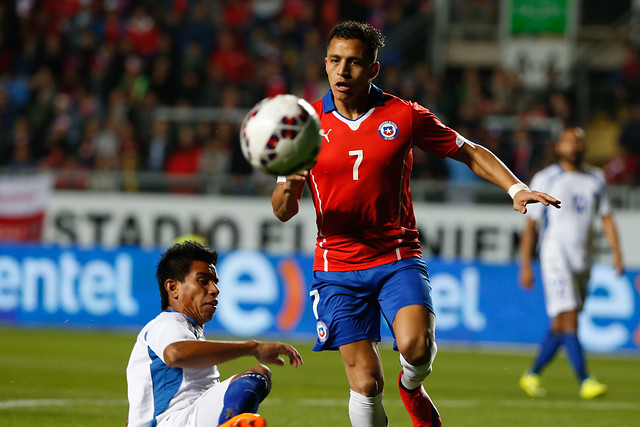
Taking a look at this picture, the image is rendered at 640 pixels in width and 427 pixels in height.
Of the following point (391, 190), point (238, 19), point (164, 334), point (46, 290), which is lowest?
point (46, 290)

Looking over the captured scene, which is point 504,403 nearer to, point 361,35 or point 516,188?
point 516,188

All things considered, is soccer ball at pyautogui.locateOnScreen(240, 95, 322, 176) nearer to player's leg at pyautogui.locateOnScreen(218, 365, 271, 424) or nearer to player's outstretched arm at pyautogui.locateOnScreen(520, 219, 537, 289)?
player's leg at pyautogui.locateOnScreen(218, 365, 271, 424)

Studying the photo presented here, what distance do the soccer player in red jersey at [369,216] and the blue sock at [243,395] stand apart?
0.84 meters

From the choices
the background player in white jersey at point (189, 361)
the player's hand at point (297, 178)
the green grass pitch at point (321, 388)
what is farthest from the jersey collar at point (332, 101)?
the green grass pitch at point (321, 388)

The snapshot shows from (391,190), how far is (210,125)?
1077 centimetres

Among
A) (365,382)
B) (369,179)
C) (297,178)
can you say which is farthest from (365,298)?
(297,178)

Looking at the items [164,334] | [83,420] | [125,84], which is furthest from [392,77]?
[164,334]

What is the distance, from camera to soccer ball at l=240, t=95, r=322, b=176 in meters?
4.68

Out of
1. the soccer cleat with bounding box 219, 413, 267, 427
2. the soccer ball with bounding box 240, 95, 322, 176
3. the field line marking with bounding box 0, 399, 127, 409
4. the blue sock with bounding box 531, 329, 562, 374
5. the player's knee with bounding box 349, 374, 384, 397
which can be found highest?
the soccer ball with bounding box 240, 95, 322, 176

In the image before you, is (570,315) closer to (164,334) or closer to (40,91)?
(164,334)

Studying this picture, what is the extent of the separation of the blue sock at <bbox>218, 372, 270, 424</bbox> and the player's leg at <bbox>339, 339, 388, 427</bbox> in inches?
31.4

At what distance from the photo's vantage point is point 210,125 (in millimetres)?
15820

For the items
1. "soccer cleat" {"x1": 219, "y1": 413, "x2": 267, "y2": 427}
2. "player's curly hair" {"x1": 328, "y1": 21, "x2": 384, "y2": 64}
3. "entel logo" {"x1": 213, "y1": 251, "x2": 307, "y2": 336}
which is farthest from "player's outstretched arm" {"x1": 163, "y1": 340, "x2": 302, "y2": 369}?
"entel logo" {"x1": 213, "y1": 251, "x2": 307, "y2": 336}

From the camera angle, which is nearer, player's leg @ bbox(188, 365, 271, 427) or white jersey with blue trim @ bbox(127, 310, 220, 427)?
player's leg @ bbox(188, 365, 271, 427)
